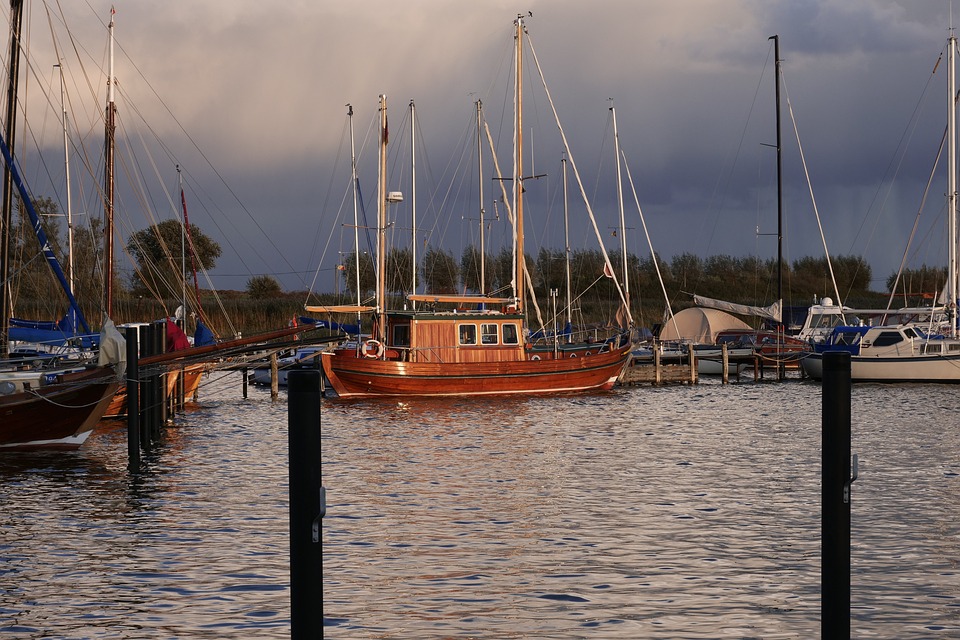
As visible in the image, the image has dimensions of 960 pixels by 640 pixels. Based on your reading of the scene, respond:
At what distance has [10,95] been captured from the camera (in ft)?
91.4

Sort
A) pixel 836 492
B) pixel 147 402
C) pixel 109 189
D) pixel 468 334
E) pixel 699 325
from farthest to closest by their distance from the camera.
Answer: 1. pixel 699 325
2. pixel 468 334
3. pixel 109 189
4. pixel 147 402
5. pixel 836 492

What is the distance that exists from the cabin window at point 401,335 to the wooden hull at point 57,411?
1676cm

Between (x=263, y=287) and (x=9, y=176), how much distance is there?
63.9m

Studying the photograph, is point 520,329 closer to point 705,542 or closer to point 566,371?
point 566,371

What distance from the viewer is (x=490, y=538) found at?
13.9m

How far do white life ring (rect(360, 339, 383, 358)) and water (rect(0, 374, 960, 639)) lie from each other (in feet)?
37.1

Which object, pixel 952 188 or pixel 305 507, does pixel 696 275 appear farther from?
pixel 305 507

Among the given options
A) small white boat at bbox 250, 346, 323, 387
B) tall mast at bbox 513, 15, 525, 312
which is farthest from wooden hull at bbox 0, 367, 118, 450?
small white boat at bbox 250, 346, 323, 387

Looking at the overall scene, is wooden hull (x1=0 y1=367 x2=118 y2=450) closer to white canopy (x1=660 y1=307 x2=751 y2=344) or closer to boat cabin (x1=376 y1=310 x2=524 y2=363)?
boat cabin (x1=376 y1=310 x2=524 y2=363)

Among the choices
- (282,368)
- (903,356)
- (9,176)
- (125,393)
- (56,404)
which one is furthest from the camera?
(282,368)

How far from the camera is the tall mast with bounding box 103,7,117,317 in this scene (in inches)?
1316

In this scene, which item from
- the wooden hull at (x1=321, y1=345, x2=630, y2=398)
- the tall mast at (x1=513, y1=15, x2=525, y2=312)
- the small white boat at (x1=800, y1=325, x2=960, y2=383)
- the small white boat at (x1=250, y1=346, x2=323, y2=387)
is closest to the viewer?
the wooden hull at (x1=321, y1=345, x2=630, y2=398)

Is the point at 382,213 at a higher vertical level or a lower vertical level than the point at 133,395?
higher

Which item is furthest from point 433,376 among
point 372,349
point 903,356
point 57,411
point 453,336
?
point 903,356
